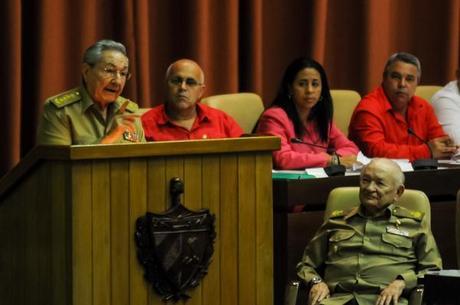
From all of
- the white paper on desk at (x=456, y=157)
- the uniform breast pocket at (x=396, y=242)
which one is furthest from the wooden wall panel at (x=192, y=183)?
the white paper on desk at (x=456, y=157)

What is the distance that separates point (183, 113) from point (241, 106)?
818 mm

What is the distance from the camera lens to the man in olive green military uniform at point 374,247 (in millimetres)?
5172

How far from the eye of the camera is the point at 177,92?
238 inches

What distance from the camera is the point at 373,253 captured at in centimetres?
525

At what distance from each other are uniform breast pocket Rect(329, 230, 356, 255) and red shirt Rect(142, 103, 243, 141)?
1073 millimetres

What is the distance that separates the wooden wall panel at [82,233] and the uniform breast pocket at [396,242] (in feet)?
4.53

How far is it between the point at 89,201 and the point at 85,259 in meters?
0.20

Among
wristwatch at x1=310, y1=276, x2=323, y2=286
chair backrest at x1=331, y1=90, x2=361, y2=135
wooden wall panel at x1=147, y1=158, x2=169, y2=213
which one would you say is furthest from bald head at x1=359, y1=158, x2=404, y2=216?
chair backrest at x1=331, y1=90, x2=361, y2=135

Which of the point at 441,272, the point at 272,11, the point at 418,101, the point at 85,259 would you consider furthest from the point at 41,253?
the point at 272,11

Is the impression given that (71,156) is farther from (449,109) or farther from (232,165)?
(449,109)

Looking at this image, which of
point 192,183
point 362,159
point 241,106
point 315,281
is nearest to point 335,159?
point 362,159

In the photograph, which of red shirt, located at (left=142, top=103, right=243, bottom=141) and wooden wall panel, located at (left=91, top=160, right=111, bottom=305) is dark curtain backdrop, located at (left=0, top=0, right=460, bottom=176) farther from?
wooden wall panel, located at (left=91, top=160, right=111, bottom=305)

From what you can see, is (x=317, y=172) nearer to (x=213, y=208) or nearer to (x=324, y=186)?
(x=324, y=186)

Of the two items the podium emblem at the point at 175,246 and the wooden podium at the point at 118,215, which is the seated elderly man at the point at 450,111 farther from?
the podium emblem at the point at 175,246
